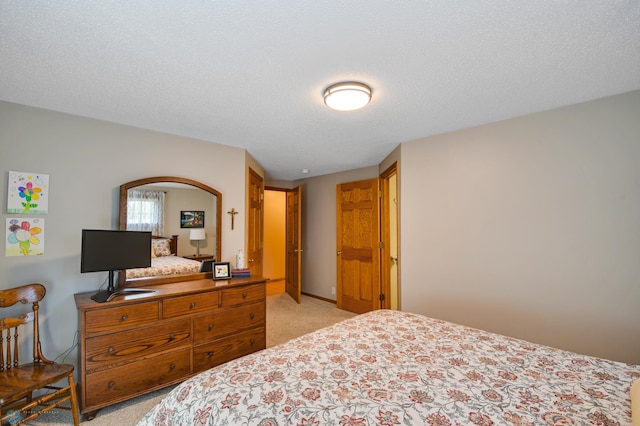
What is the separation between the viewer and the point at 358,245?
434cm

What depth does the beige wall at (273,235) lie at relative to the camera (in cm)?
644

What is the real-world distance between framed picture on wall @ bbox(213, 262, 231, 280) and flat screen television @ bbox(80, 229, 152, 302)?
1.99 ft

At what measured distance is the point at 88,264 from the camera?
2.12 m

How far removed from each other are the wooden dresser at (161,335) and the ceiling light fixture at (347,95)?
6.06 feet

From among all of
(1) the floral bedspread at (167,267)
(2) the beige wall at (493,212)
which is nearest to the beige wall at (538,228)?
(2) the beige wall at (493,212)

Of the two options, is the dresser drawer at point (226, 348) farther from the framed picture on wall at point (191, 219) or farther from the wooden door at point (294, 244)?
the wooden door at point (294, 244)

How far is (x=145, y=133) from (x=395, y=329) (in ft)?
9.20

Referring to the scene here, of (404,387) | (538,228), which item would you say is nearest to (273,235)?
(538,228)

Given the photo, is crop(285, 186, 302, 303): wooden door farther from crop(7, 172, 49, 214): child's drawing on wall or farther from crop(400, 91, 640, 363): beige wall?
crop(7, 172, 49, 214): child's drawing on wall

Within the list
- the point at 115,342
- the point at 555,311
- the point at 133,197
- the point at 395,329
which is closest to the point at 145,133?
the point at 133,197

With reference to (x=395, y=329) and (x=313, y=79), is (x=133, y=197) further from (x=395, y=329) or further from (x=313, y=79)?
(x=395, y=329)

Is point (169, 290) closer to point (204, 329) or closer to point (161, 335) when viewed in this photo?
point (161, 335)

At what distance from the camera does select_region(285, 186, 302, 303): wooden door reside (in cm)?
494

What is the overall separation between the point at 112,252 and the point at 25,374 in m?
0.88
